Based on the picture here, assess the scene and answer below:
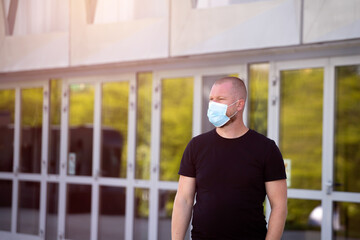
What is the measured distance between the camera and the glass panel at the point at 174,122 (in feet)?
23.2

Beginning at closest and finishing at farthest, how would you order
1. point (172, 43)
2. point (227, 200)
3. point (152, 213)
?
1. point (227, 200)
2. point (172, 43)
3. point (152, 213)

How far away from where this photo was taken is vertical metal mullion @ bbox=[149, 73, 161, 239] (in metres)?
7.27

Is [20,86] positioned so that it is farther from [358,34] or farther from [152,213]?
[358,34]

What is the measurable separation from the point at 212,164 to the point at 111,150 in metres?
5.07

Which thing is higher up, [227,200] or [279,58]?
[279,58]

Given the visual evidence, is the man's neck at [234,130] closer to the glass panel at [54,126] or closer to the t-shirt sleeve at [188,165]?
the t-shirt sleeve at [188,165]

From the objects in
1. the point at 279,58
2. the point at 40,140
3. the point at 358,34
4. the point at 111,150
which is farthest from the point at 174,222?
the point at 40,140

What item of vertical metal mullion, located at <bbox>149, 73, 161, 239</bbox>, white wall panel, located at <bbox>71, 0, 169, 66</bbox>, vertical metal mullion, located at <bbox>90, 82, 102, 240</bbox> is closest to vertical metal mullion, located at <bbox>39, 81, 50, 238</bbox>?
vertical metal mullion, located at <bbox>90, 82, 102, 240</bbox>

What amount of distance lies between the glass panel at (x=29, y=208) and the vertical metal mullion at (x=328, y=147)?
468 cm

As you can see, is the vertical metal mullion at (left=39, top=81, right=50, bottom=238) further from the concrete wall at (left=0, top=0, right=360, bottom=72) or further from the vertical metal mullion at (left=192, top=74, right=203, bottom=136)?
the vertical metal mullion at (left=192, top=74, right=203, bottom=136)

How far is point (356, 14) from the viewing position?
5.31 metres

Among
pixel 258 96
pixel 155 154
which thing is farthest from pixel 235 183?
pixel 155 154

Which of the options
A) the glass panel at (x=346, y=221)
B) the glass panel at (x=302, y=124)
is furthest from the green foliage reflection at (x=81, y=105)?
the glass panel at (x=346, y=221)

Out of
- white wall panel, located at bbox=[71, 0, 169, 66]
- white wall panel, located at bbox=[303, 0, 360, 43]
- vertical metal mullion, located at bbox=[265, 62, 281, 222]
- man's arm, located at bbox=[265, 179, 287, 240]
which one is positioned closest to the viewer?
man's arm, located at bbox=[265, 179, 287, 240]
